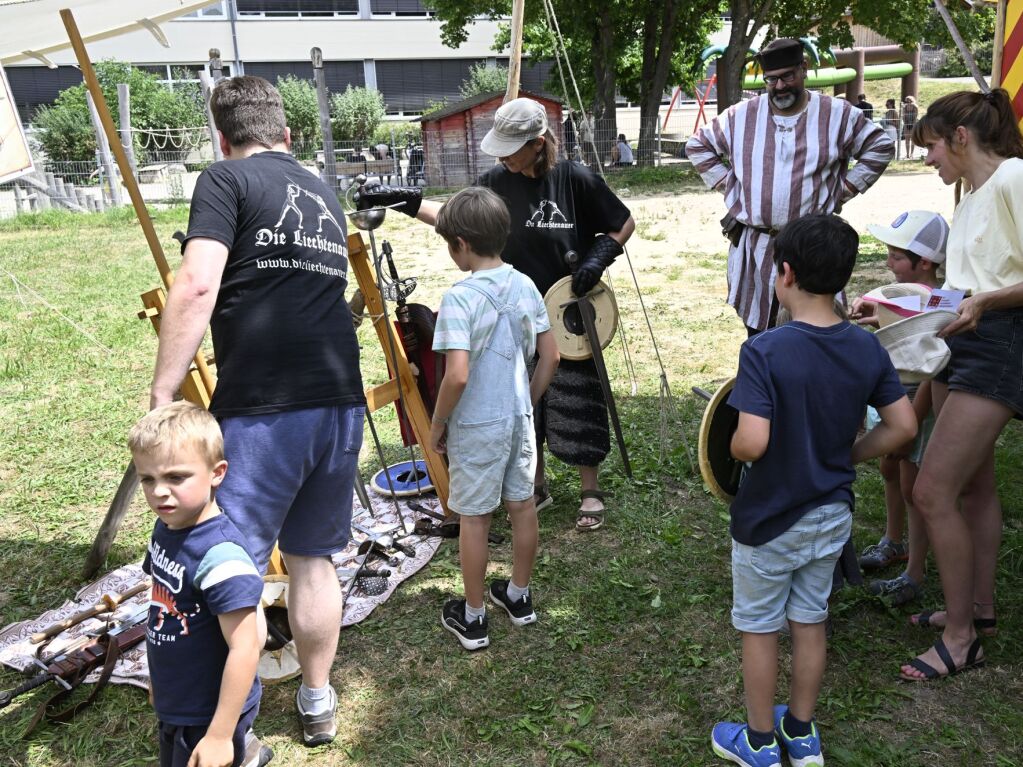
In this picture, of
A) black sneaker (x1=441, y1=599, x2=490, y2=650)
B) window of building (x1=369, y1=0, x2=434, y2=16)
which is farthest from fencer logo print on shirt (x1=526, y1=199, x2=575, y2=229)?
window of building (x1=369, y1=0, x2=434, y2=16)

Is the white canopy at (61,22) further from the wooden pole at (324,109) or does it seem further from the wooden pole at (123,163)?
the wooden pole at (324,109)

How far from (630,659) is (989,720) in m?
1.15

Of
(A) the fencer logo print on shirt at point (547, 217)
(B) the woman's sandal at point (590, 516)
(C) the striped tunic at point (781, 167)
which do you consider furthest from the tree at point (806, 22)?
(B) the woman's sandal at point (590, 516)

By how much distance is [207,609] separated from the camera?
1949mm

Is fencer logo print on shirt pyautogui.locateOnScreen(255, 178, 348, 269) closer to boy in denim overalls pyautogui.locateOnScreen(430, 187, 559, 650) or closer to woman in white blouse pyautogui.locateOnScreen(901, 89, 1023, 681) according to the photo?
boy in denim overalls pyautogui.locateOnScreen(430, 187, 559, 650)

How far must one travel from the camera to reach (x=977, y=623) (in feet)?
10.1

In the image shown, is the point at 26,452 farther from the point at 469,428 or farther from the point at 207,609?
the point at 207,609

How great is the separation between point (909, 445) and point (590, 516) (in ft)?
4.95

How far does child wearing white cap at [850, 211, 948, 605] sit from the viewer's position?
3.05 m

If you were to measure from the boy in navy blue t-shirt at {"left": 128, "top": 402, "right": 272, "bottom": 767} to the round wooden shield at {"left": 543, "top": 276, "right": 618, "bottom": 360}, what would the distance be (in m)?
2.22

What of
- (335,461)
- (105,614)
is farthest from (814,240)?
(105,614)

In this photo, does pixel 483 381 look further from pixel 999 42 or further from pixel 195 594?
pixel 999 42

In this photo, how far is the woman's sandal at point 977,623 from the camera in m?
3.08

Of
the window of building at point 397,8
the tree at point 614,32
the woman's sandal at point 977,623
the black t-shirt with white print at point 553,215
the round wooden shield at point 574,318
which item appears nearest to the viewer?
the woman's sandal at point 977,623
